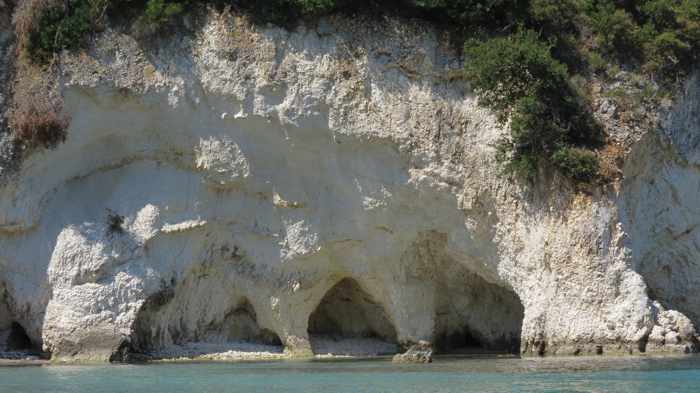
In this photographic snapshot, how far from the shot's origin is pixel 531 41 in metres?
29.7

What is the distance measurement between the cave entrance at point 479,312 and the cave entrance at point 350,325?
1.61 metres

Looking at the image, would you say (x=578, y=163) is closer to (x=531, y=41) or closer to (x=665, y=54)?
(x=531, y=41)

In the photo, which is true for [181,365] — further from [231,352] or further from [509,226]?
[509,226]

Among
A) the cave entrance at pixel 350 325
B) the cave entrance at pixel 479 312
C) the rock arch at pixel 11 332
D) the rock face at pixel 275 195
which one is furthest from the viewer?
the cave entrance at pixel 350 325

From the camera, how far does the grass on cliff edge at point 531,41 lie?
96.3 feet

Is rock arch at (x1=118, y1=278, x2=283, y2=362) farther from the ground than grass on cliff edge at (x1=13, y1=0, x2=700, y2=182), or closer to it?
closer to it

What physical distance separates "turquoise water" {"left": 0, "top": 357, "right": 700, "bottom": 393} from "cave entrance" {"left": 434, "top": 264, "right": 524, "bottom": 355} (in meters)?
3.92

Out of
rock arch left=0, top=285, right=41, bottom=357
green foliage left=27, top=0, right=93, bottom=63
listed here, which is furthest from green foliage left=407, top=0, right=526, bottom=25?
rock arch left=0, top=285, right=41, bottom=357

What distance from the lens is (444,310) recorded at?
33188 mm

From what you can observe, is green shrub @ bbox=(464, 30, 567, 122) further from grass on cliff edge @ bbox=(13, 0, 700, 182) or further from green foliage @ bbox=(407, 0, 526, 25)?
green foliage @ bbox=(407, 0, 526, 25)

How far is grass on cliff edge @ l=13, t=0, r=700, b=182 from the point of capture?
96.3 ft

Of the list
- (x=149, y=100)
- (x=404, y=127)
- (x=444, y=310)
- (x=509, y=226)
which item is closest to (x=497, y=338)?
(x=444, y=310)

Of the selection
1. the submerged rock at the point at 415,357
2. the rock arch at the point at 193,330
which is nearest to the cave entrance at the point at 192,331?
the rock arch at the point at 193,330

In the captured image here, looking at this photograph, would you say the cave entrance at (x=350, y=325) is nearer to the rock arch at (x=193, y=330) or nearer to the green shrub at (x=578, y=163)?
the rock arch at (x=193, y=330)
